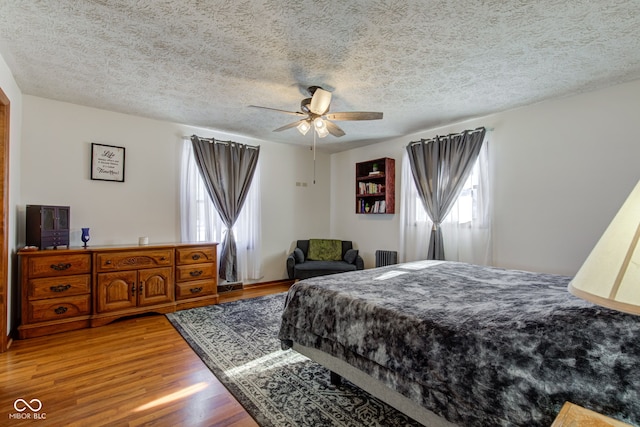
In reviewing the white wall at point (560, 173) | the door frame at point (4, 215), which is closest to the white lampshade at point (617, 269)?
the white wall at point (560, 173)

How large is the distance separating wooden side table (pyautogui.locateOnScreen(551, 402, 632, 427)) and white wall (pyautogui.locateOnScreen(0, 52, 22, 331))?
154 inches

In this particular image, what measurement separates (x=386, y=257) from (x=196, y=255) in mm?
2967

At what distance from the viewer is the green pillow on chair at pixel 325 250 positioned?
17.5ft

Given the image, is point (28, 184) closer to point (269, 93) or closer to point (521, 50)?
point (269, 93)

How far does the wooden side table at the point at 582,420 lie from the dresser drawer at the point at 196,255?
3876mm

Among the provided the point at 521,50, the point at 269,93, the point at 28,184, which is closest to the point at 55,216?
the point at 28,184

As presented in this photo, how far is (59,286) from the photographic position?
3.04 meters

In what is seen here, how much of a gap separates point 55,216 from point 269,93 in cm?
264

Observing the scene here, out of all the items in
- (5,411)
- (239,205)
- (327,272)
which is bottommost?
(5,411)

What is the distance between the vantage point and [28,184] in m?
3.31

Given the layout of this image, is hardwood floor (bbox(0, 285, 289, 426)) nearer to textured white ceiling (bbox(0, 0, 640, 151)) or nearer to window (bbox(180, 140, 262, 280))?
window (bbox(180, 140, 262, 280))

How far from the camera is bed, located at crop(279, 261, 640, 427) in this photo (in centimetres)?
113

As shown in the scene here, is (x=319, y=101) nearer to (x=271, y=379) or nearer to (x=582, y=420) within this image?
(x=271, y=379)

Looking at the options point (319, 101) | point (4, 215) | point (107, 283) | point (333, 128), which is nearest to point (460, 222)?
point (333, 128)
